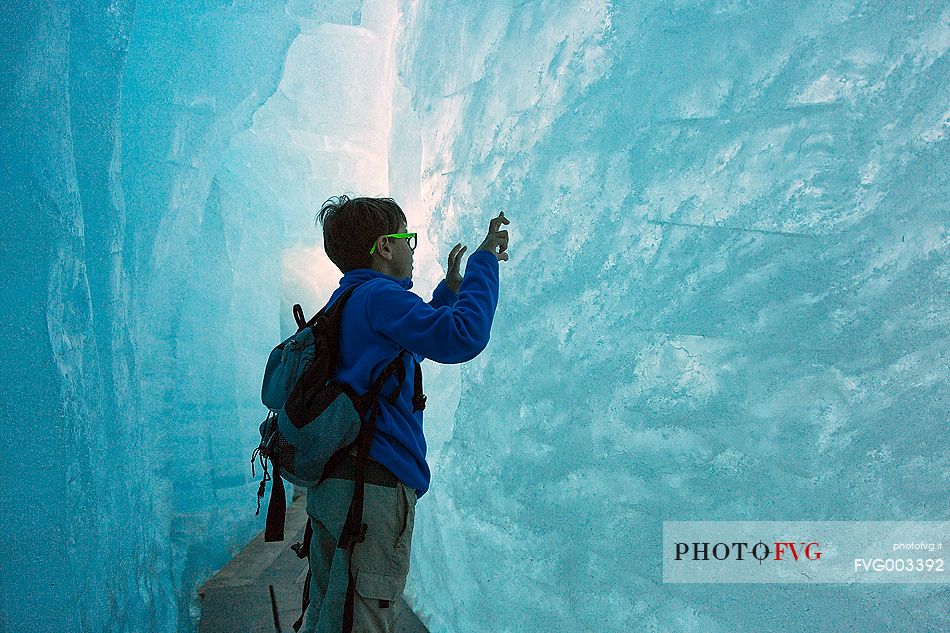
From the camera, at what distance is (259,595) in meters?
3.47

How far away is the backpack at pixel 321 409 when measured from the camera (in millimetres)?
1313

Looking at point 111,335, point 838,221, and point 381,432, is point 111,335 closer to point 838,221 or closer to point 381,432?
point 381,432

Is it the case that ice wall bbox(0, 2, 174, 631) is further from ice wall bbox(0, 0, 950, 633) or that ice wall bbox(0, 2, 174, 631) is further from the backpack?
the backpack

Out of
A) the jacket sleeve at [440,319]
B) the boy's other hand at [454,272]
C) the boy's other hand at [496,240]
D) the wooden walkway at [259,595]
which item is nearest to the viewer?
the jacket sleeve at [440,319]

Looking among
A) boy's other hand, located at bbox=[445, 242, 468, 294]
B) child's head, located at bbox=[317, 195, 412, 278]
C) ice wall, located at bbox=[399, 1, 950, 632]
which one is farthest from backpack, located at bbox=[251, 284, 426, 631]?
ice wall, located at bbox=[399, 1, 950, 632]

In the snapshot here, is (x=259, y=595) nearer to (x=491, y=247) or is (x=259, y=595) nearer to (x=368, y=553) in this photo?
(x=368, y=553)

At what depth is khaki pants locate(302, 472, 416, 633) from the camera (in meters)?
1.32

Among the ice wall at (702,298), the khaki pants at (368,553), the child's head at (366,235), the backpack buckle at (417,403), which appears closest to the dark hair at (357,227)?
the child's head at (366,235)

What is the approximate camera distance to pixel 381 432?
4.47ft

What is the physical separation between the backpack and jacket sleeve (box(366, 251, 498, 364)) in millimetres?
107

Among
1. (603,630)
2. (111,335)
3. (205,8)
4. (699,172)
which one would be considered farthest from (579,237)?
(205,8)

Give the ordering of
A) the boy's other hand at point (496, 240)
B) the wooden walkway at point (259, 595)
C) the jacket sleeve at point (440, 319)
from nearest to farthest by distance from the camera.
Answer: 1. the jacket sleeve at point (440, 319)
2. the boy's other hand at point (496, 240)
3. the wooden walkway at point (259, 595)

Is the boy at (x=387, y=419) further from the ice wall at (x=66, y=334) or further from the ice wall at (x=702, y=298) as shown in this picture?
the ice wall at (x=66, y=334)

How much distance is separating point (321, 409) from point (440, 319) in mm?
312
